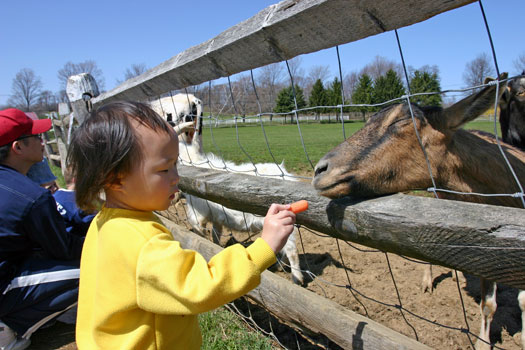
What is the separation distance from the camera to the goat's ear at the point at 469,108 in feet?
5.78

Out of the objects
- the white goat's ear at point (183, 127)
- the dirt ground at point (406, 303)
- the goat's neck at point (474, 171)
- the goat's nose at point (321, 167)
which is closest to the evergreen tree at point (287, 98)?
the white goat's ear at point (183, 127)

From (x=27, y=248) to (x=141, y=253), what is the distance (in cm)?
225

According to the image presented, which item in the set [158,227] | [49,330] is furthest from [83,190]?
[49,330]

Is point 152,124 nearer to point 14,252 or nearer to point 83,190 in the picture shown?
point 83,190

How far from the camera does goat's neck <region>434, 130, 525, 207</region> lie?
2.21 m

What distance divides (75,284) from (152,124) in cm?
238

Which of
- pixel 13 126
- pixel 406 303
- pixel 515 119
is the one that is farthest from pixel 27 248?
pixel 515 119

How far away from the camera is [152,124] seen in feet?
4.42

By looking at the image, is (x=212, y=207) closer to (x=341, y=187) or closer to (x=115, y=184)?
(x=341, y=187)

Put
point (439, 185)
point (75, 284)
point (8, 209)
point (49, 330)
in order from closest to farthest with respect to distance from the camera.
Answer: point (439, 185)
point (8, 209)
point (75, 284)
point (49, 330)

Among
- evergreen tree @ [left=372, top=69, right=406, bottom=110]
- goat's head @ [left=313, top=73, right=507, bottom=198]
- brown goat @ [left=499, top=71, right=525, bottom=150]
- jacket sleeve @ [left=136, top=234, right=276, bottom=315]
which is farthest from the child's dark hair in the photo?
brown goat @ [left=499, top=71, right=525, bottom=150]

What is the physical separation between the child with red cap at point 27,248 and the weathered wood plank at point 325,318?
127cm

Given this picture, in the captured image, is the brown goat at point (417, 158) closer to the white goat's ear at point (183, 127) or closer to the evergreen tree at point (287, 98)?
the white goat's ear at point (183, 127)

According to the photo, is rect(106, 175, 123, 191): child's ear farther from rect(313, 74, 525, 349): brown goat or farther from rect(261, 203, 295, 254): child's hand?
rect(313, 74, 525, 349): brown goat
